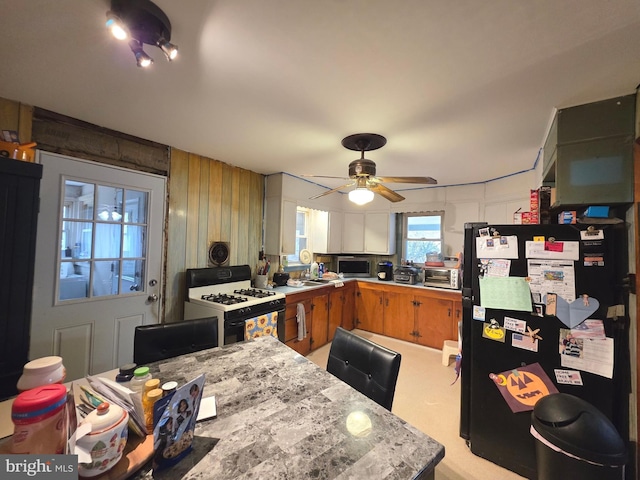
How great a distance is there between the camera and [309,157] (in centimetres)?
293

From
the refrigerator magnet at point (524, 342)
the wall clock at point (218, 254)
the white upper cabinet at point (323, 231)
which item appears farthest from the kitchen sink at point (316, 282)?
the refrigerator magnet at point (524, 342)

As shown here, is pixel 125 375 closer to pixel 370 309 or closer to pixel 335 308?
pixel 335 308

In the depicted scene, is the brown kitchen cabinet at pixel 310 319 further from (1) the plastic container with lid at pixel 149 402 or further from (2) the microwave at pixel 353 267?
(1) the plastic container with lid at pixel 149 402

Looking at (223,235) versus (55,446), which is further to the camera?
(223,235)

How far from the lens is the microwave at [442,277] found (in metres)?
3.68

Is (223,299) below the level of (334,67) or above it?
below

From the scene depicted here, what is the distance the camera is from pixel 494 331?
1.81 meters

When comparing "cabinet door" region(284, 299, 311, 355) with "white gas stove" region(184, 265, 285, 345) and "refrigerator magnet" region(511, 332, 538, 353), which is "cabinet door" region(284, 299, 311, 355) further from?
"refrigerator magnet" region(511, 332, 538, 353)

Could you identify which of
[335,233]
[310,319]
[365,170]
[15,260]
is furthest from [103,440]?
[335,233]

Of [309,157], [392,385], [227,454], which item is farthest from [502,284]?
[309,157]

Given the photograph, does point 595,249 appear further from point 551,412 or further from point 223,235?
point 223,235

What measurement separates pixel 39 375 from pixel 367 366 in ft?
4.37

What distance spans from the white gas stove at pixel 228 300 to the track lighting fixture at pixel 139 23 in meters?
1.97

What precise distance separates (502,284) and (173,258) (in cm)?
293
